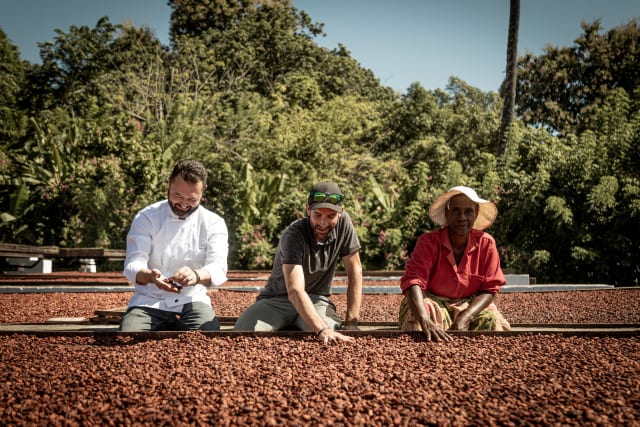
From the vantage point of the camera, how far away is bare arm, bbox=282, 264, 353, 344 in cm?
340

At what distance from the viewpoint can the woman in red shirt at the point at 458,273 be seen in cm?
378

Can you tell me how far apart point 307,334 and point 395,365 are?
756 mm

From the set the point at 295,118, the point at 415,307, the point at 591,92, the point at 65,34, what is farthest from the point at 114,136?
the point at 591,92

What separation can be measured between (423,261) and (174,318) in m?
1.74

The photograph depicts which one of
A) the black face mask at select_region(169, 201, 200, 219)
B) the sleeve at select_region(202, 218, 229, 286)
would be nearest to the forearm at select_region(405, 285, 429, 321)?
the sleeve at select_region(202, 218, 229, 286)

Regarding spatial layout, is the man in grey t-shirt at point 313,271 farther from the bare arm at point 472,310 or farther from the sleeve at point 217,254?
the bare arm at point 472,310

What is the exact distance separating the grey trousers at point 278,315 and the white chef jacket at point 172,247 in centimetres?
37

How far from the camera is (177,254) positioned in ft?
12.6

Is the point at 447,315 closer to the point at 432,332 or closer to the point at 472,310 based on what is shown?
the point at 472,310

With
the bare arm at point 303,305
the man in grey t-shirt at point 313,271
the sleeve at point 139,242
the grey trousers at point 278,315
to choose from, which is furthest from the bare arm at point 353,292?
the sleeve at point 139,242

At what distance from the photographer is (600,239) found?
1005 centimetres

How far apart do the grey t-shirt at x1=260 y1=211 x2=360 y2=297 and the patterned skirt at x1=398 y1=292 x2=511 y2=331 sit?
1.87ft

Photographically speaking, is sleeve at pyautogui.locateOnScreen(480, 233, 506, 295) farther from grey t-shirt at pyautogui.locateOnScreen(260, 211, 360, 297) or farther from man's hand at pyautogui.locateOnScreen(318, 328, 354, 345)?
man's hand at pyautogui.locateOnScreen(318, 328, 354, 345)

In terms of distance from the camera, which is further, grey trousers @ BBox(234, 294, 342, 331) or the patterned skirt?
grey trousers @ BBox(234, 294, 342, 331)
